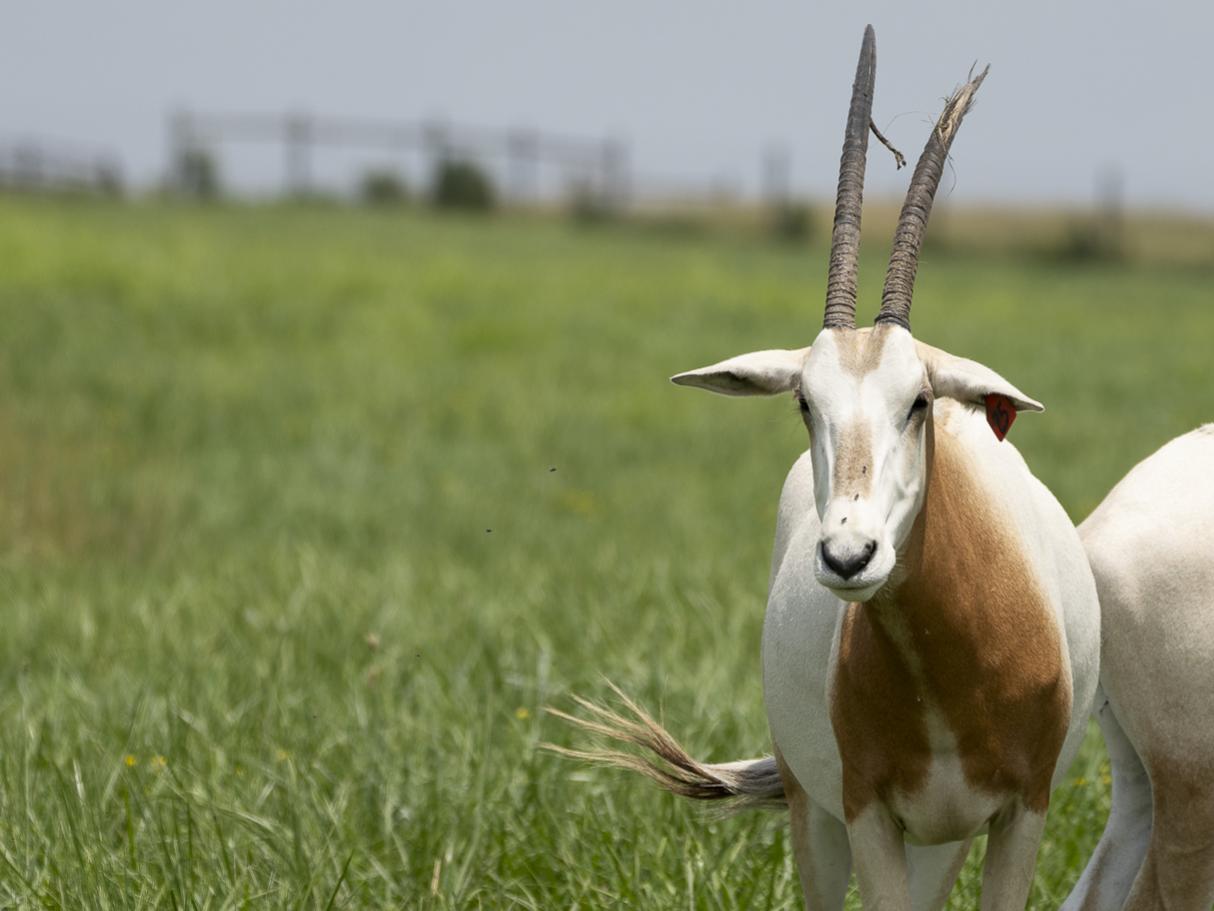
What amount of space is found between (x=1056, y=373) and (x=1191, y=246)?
21.2m

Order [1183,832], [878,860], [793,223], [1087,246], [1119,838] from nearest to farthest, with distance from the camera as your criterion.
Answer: [878,860] → [1183,832] → [1119,838] → [1087,246] → [793,223]

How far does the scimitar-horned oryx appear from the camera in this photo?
243 cm

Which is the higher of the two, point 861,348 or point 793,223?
point 861,348

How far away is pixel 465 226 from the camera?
2902 centimetres

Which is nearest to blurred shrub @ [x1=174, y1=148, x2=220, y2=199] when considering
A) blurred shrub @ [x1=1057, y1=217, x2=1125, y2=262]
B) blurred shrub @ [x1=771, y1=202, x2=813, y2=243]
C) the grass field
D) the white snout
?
blurred shrub @ [x1=771, y1=202, x2=813, y2=243]

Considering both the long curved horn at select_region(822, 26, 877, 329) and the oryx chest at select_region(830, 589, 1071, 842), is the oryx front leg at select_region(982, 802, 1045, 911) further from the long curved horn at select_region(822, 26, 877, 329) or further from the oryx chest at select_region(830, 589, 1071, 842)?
the long curved horn at select_region(822, 26, 877, 329)

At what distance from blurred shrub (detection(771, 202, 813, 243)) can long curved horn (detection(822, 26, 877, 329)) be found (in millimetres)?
30751

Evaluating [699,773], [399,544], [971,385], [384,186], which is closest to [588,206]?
[384,186]

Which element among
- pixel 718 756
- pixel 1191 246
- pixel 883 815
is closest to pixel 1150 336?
pixel 718 756

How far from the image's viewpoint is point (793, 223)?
3400cm

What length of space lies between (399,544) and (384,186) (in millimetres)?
30337

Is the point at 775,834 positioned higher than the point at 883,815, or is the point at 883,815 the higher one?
the point at 883,815

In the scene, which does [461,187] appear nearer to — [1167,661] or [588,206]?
[588,206]

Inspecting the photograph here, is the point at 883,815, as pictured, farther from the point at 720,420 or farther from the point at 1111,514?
the point at 720,420
